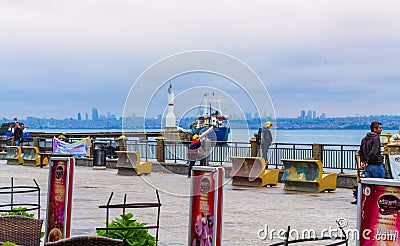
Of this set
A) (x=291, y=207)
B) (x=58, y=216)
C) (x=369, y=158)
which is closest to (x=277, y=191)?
(x=291, y=207)

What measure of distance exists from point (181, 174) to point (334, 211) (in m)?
13.7

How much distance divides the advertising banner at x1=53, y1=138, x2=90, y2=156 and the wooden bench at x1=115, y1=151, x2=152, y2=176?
7866mm

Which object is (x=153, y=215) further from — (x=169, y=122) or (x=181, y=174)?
(x=181, y=174)

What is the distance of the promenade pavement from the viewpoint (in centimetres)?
1201

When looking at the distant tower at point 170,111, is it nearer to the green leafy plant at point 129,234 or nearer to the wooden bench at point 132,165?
the wooden bench at point 132,165

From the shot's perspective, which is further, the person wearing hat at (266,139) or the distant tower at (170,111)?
the person wearing hat at (266,139)

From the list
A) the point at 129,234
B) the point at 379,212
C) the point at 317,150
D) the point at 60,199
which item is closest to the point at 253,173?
the point at 317,150

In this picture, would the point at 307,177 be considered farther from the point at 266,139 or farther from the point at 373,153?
the point at 373,153

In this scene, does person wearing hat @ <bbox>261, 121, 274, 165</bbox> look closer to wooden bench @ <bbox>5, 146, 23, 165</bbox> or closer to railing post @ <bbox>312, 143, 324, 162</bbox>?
railing post @ <bbox>312, 143, 324, 162</bbox>

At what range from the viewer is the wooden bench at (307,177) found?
2044 cm

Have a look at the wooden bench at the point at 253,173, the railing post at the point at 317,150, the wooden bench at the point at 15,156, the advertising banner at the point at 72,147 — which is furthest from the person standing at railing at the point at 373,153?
the wooden bench at the point at 15,156

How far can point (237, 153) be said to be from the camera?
3022cm

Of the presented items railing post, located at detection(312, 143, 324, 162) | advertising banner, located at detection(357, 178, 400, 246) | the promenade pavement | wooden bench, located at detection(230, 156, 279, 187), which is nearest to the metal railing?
railing post, located at detection(312, 143, 324, 162)

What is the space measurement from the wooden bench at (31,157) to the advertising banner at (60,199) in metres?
28.0
